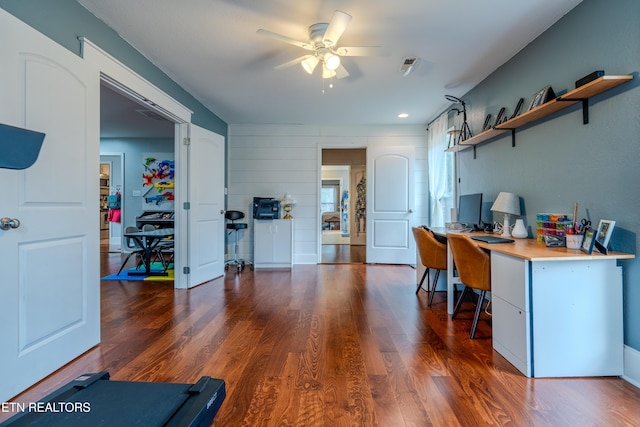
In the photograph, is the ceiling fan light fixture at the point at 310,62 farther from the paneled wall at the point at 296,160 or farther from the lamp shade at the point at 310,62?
the paneled wall at the point at 296,160

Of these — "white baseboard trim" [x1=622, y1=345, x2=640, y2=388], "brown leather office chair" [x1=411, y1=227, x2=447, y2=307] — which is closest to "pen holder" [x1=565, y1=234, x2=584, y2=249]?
"white baseboard trim" [x1=622, y1=345, x2=640, y2=388]

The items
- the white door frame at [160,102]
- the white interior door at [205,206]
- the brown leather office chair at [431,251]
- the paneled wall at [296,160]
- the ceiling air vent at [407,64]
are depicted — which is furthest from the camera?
the paneled wall at [296,160]

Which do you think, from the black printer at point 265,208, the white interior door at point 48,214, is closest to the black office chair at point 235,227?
the black printer at point 265,208

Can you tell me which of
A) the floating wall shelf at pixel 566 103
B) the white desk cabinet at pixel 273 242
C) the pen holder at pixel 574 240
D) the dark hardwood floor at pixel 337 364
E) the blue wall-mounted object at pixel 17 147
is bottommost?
the dark hardwood floor at pixel 337 364

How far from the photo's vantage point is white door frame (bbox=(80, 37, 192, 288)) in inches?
86.6

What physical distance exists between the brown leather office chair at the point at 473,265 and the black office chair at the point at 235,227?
3.41 m

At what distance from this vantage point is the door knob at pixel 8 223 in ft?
4.85

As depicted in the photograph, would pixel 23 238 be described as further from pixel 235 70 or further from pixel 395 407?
pixel 235 70

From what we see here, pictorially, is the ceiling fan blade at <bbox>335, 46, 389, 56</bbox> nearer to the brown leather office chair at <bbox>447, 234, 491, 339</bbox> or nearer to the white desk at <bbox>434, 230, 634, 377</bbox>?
the brown leather office chair at <bbox>447, 234, 491, 339</bbox>

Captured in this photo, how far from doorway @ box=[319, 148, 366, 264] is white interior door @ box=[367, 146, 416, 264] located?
0.63 meters

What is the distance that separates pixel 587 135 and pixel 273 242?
399 cm

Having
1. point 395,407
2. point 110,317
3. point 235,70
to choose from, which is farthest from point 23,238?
point 235,70

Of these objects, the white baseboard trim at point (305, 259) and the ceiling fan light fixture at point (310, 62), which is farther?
the white baseboard trim at point (305, 259)

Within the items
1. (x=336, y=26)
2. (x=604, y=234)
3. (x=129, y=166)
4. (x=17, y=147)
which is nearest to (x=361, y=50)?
(x=336, y=26)
